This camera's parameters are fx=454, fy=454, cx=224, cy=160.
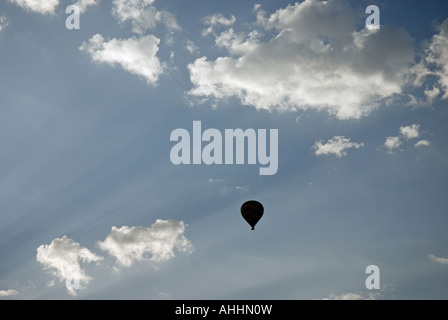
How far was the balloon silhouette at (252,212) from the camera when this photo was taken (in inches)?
1944

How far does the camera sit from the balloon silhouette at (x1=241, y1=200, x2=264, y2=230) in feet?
162

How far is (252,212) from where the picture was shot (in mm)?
49406
